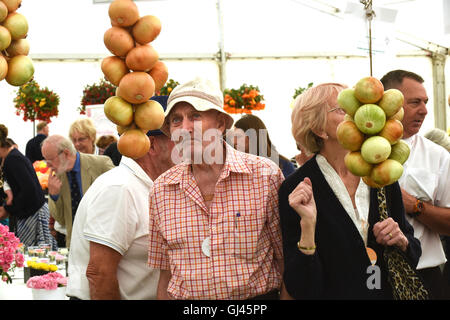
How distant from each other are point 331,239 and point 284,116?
9.69 metres

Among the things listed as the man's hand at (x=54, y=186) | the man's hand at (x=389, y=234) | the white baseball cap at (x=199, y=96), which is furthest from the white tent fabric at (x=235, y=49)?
the man's hand at (x=389, y=234)

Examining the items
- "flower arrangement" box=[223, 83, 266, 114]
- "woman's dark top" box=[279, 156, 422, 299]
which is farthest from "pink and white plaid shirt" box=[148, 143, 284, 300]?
"flower arrangement" box=[223, 83, 266, 114]

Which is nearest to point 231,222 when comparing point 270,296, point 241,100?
point 270,296

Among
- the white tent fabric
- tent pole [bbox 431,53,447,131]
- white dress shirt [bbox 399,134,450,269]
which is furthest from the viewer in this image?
tent pole [bbox 431,53,447,131]

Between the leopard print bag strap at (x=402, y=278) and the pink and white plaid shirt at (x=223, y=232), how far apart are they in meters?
0.38

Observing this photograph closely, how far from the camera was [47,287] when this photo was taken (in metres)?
2.60

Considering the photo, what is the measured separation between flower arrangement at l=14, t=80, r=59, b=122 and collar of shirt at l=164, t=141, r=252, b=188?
606 cm

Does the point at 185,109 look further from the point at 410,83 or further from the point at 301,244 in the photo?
the point at 410,83

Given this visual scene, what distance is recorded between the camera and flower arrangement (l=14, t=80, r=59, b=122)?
767 centimetres

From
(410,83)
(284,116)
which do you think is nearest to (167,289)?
(410,83)

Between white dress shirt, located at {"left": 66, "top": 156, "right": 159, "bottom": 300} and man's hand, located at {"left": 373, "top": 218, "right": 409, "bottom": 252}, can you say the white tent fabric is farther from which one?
man's hand, located at {"left": 373, "top": 218, "right": 409, "bottom": 252}

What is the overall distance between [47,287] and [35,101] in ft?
18.2

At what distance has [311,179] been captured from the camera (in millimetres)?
1914

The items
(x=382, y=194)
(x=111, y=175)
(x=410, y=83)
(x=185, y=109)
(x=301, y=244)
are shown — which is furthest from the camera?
(x=410, y=83)
